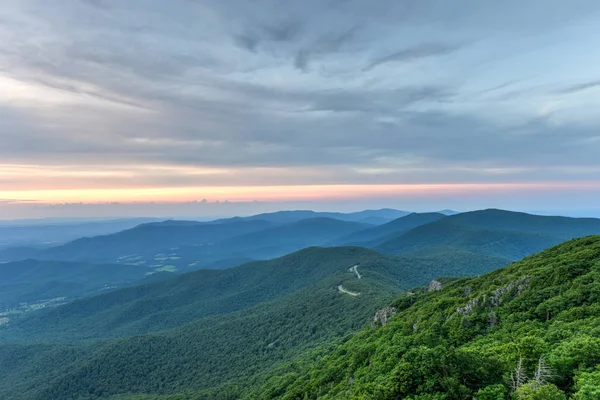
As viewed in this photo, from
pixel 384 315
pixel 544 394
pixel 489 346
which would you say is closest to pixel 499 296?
pixel 489 346

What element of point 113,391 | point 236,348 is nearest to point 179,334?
point 113,391

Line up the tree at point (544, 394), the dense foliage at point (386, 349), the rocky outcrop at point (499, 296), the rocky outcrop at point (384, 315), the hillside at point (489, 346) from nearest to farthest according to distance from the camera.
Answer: the tree at point (544, 394) < the hillside at point (489, 346) < the dense foliage at point (386, 349) < the rocky outcrop at point (499, 296) < the rocky outcrop at point (384, 315)

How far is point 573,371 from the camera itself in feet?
76.1

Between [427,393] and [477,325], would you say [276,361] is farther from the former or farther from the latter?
[427,393]

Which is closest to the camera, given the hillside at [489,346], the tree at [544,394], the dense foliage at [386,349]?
the tree at [544,394]

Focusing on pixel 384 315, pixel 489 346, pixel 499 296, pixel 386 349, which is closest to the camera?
pixel 489 346

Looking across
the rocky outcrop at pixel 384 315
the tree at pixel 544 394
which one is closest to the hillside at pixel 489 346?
the tree at pixel 544 394

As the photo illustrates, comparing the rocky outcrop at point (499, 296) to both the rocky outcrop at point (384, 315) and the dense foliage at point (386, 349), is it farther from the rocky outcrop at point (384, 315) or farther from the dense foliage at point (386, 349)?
the rocky outcrop at point (384, 315)

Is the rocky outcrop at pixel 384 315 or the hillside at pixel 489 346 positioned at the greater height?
the hillside at pixel 489 346

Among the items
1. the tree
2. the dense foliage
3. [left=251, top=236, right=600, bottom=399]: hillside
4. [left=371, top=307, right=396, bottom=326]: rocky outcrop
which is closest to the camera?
the tree

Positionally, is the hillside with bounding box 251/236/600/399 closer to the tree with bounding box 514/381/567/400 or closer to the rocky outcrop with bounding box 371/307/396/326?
the tree with bounding box 514/381/567/400

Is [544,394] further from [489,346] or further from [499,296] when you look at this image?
[499,296]

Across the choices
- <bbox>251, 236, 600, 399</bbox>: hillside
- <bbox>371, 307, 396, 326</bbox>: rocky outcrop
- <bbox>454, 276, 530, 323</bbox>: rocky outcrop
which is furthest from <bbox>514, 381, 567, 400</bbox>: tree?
<bbox>371, 307, 396, 326</bbox>: rocky outcrop

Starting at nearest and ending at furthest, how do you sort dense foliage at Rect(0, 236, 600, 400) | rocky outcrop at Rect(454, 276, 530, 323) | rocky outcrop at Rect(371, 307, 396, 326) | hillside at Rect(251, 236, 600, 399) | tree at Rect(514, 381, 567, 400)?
1. tree at Rect(514, 381, 567, 400)
2. hillside at Rect(251, 236, 600, 399)
3. dense foliage at Rect(0, 236, 600, 400)
4. rocky outcrop at Rect(454, 276, 530, 323)
5. rocky outcrop at Rect(371, 307, 396, 326)
